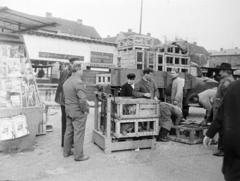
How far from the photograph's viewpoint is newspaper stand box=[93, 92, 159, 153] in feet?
15.9

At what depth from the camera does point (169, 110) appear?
20.1ft

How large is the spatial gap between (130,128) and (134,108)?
17.7 inches

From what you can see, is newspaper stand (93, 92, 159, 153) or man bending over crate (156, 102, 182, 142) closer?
newspaper stand (93, 92, 159, 153)

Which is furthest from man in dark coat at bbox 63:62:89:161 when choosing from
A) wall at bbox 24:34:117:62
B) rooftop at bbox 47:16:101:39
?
rooftop at bbox 47:16:101:39

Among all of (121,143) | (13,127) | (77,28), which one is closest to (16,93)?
(13,127)

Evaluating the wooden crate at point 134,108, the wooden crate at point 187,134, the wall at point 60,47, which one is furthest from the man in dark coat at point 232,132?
the wall at point 60,47

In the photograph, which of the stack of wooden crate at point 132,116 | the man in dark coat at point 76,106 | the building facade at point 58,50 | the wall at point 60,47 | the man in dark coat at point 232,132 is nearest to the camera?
the man in dark coat at point 232,132

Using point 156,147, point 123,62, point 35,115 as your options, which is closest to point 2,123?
point 35,115

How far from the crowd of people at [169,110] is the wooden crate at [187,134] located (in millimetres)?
240

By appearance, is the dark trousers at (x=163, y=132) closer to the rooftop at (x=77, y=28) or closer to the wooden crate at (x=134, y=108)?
the wooden crate at (x=134, y=108)

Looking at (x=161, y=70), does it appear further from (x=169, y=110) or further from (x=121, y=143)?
(x=121, y=143)

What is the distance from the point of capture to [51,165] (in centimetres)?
421

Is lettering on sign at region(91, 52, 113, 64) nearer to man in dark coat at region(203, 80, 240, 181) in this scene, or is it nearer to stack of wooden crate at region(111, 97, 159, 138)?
stack of wooden crate at region(111, 97, 159, 138)

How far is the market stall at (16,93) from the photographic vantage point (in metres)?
4.70
